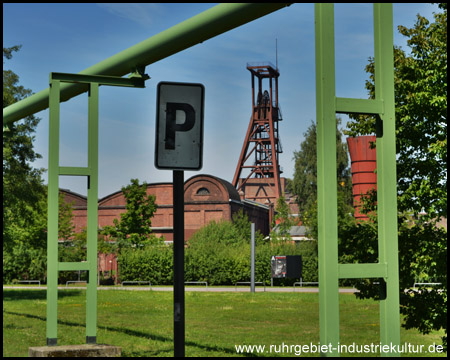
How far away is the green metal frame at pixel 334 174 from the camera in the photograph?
14.0ft

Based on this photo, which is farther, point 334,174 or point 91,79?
point 91,79

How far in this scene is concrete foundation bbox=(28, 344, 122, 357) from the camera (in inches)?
326

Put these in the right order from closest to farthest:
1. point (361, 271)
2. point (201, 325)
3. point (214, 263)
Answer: point (361, 271) → point (201, 325) → point (214, 263)

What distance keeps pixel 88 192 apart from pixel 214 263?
33.4 metres

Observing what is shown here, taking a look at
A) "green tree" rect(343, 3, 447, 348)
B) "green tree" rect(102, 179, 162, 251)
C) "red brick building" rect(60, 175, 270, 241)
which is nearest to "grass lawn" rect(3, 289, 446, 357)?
"green tree" rect(343, 3, 447, 348)

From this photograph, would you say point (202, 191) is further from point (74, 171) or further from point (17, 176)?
point (74, 171)

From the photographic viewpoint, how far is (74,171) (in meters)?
8.76

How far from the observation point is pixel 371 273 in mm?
4488

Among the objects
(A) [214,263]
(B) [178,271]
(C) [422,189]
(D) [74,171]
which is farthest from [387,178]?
(A) [214,263]

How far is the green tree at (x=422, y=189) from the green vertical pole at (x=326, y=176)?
21.6 ft

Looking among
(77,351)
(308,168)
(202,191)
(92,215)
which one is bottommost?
(77,351)

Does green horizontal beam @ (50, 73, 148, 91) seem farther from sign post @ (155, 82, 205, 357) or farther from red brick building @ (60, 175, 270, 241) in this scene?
red brick building @ (60, 175, 270, 241)

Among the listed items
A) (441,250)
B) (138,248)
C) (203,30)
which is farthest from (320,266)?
(138,248)

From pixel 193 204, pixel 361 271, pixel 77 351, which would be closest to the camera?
pixel 361 271
